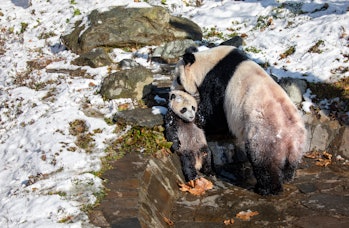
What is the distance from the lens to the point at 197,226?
550 centimetres

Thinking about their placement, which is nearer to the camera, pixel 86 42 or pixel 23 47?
pixel 86 42

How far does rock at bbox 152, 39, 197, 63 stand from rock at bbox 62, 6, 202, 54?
36.6 inches

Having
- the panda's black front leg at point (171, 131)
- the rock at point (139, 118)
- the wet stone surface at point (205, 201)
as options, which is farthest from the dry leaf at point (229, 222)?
the rock at point (139, 118)

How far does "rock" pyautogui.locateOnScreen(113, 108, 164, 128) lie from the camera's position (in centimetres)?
737

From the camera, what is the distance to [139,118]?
747cm

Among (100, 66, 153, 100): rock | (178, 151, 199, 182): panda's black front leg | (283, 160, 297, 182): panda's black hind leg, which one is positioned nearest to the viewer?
(283, 160, 297, 182): panda's black hind leg

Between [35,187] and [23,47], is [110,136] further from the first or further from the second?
[23,47]

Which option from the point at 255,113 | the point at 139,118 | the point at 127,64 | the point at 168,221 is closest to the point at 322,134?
the point at 255,113

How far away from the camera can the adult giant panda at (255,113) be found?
19.9 feet

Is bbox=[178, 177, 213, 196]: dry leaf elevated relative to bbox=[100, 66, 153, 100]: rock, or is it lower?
lower

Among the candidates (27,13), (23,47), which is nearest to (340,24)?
(23,47)

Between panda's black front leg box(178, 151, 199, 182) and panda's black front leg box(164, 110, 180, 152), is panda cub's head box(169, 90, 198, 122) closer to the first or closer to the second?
panda's black front leg box(164, 110, 180, 152)

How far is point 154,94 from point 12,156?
3.21 metres

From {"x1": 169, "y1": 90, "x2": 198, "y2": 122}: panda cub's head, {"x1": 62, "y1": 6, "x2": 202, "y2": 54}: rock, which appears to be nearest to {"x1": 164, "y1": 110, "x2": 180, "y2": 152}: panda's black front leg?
{"x1": 169, "y1": 90, "x2": 198, "y2": 122}: panda cub's head
